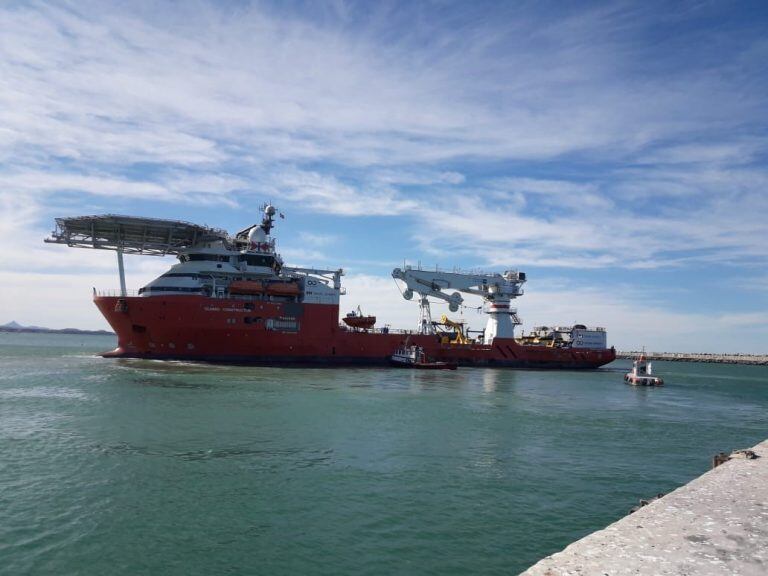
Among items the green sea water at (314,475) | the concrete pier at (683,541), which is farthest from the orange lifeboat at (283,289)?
the concrete pier at (683,541)

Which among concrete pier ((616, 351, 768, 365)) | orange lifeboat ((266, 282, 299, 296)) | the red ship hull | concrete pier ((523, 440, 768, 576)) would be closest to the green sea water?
concrete pier ((523, 440, 768, 576))

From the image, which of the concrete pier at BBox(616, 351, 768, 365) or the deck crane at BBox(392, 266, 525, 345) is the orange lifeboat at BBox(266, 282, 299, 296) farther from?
the concrete pier at BBox(616, 351, 768, 365)

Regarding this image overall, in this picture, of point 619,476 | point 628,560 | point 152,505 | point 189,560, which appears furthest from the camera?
point 619,476

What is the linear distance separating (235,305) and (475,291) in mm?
25206

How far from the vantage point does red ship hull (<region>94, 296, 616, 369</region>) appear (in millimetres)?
40688

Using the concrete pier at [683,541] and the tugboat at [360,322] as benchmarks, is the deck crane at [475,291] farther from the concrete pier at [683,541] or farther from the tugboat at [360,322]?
the concrete pier at [683,541]

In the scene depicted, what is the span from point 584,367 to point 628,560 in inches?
2323

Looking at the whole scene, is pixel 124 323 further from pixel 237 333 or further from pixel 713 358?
pixel 713 358

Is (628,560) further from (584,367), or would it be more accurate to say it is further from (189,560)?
(584,367)

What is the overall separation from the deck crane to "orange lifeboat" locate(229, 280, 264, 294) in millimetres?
14428

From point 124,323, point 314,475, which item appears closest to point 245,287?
point 124,323

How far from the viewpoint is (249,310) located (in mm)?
42500

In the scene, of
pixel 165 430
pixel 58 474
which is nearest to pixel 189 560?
pixel 58 474

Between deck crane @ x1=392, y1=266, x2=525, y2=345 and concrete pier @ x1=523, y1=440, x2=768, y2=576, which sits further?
deck crane @ x1=392, y1=266, x2=525, y2=345
